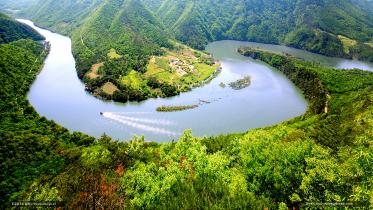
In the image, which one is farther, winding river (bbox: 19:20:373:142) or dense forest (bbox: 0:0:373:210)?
winding river (bbox: 19:20:373:142)

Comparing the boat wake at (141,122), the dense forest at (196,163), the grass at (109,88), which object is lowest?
the grass at (109,88)

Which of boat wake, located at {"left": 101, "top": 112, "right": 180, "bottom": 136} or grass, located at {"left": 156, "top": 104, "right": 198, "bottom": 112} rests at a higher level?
grass, located at {"left": 156, "top": 104, "right": 198, "bottom": 112}

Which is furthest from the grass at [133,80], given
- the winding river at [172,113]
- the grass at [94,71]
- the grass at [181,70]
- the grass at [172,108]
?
the grass at [172,108]

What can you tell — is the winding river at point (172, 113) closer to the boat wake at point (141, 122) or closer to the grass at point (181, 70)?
the boat wake at point (141, 122)

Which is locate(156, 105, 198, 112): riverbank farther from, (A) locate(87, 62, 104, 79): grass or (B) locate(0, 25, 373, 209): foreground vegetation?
(A) locate(87, 62, 104, 79): grass

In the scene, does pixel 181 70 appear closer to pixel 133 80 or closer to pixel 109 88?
pixel 133 80

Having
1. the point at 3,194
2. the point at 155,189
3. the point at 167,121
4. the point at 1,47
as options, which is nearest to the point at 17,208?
the point at 3,194

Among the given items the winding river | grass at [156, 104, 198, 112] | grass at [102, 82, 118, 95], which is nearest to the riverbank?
grass at [156, 104, 198, 112]

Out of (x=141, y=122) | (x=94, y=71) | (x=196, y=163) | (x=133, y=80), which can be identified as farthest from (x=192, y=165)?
(x=94, y=71)
